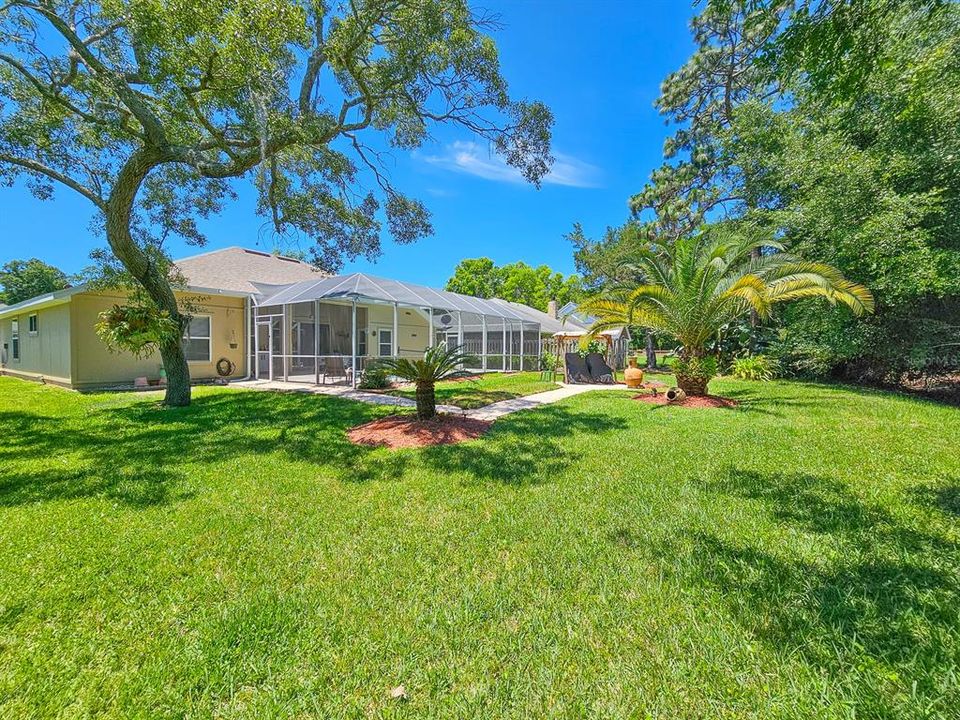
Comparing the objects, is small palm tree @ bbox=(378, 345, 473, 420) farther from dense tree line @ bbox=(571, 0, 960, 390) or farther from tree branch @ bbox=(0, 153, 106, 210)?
tree branch @ bbox=(0, 153, 106, 210)

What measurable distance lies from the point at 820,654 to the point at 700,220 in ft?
76.0

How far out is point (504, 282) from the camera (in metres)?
47.1

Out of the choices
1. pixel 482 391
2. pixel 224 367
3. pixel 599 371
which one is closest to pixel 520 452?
pixel 482 391

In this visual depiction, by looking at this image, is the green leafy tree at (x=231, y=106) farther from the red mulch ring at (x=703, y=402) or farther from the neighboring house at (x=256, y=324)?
the red mulch ring at (x=703, y=402)

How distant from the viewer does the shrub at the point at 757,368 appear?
47.8 feet

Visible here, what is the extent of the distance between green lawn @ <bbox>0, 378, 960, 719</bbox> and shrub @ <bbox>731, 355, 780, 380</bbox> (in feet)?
31.9

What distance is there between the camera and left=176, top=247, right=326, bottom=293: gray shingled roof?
15.9 meters

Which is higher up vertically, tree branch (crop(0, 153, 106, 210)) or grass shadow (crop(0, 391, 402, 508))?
tree branch (crop(0, 153, 106, 210))

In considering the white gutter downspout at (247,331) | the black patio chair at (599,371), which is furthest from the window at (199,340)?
the black patio chair at (599,371)

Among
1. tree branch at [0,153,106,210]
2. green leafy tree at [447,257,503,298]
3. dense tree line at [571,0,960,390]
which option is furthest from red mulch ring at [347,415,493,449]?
green leafy tree at [447,257,503,298]

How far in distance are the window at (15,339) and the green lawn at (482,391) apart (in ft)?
59.3

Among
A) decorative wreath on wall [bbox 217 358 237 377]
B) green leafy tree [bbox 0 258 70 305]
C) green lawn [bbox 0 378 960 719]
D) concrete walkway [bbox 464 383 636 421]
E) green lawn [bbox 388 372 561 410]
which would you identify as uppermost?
green leafy tree [bbox 0 258 70 305]

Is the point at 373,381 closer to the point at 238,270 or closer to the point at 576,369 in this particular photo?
the point at 576,369

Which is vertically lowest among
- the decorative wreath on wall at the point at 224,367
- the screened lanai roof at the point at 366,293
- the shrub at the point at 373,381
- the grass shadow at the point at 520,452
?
the grass shadow at the point at 520,452
